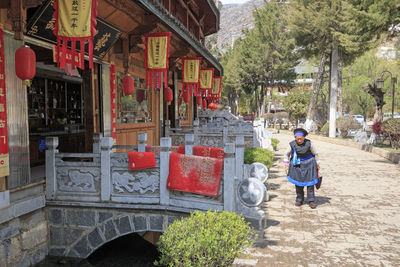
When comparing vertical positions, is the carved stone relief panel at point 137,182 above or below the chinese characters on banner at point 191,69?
below

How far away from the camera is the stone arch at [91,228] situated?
219 inches

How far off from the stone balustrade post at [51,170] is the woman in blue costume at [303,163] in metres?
4.62

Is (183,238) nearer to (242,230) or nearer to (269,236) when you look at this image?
(242,230)

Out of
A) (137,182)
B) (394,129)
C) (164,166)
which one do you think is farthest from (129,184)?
(394,129)

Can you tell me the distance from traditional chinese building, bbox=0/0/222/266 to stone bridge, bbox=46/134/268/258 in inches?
13.4

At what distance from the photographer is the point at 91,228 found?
5.79m

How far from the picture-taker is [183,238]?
349cm

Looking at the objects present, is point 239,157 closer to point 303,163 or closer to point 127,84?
point 303,163

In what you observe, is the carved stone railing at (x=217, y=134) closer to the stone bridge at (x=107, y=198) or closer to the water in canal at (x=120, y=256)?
the water in canal at (x=120, y=256)

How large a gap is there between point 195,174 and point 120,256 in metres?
3.02

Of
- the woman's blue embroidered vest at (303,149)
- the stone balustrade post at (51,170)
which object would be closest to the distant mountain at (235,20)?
the woman's blue embroidered vest at (303,149)

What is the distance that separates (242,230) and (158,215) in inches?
87.6

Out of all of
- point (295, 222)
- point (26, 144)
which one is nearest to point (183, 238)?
point (295, 222)

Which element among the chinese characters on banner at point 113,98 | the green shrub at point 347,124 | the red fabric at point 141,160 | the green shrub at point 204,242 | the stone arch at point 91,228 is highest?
the chinese characters on banner at point 113,98
